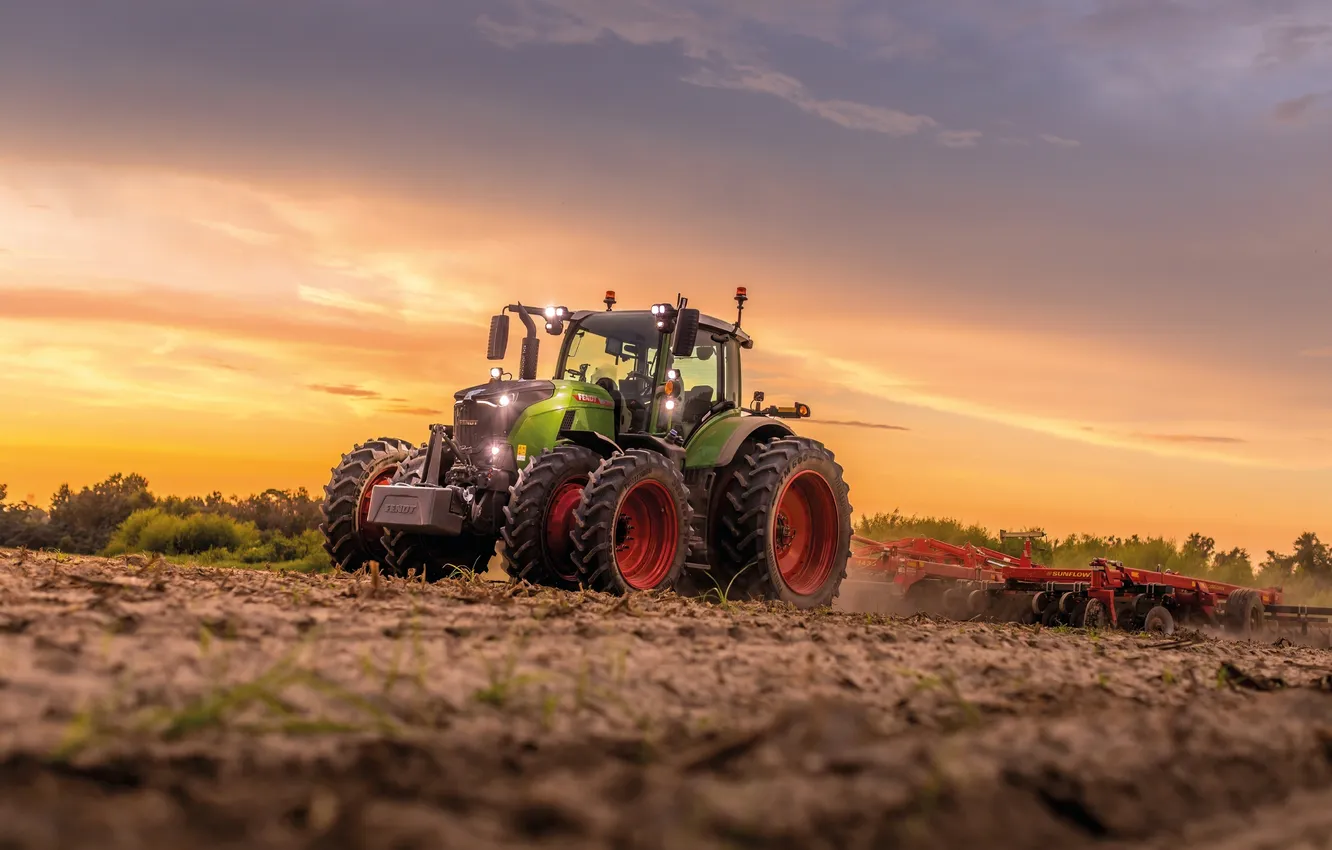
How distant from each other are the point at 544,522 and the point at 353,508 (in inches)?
104

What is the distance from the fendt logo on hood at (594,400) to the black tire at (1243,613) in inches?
375

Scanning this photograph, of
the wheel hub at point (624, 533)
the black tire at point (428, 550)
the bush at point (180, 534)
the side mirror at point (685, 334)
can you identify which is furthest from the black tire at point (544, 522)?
the bush at point (180, 534)

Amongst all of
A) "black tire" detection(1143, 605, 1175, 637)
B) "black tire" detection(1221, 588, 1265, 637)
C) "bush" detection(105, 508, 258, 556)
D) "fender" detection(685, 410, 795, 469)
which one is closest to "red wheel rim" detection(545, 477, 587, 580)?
"fender" detection(685, 410, 795, 469)

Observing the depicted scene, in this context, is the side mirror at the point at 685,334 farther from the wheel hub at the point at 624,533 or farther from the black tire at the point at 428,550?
the black tire at the point at 428,550

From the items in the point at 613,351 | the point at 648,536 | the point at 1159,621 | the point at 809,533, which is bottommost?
the point at 1159,621

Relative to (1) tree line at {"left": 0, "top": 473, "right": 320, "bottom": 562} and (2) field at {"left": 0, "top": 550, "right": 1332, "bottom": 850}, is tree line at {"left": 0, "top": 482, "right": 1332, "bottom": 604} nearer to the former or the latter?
(1) tree line at {"left": 0, "top": 473, "right": 320, "bottom": 562}

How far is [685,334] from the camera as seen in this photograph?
10508 millimetres

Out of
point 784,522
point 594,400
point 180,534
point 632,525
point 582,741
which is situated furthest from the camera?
point 180,534

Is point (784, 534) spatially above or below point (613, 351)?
below

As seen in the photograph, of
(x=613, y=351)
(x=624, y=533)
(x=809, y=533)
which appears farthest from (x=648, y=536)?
(x=809, y=533)

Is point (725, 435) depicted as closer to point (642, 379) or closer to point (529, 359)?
point (642, 379)

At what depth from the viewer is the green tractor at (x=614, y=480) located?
9.15m

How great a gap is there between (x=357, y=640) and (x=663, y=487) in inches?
224

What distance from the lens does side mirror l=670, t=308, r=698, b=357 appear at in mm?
10484
